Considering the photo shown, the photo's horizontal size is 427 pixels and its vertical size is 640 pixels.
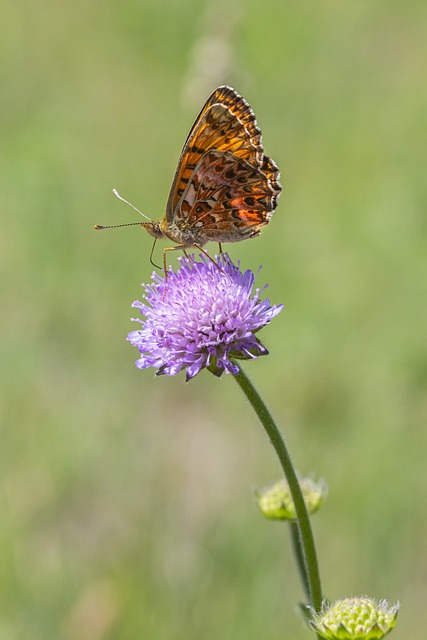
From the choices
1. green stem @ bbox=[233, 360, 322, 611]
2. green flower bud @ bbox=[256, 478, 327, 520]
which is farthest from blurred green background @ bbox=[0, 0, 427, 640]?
green stem @ bbox=[233, 360, 322, 611]

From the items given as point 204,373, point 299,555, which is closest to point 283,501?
point 299,555

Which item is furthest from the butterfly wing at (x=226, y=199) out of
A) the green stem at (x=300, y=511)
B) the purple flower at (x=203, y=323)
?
the green stem at (x=300, y=511)

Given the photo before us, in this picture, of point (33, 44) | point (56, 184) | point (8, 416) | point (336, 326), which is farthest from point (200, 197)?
point (33, 44)

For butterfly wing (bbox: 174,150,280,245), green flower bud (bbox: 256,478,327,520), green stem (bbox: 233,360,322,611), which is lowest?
green stem (bbox: 233,360,322,611)

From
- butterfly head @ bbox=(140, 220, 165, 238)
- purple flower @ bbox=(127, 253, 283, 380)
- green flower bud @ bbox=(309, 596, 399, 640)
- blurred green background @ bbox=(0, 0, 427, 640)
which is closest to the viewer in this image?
green flower bud @ bbox=(309, 596, 399, 640)

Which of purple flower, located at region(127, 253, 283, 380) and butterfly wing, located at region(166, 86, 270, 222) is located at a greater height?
butterfly wing, located at region(166, 86, 270, 222)

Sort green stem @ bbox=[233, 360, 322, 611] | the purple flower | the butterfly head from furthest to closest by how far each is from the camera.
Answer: the butterfly head
the purple flower
green stem @ bbox=[233, 360, 322, 611]

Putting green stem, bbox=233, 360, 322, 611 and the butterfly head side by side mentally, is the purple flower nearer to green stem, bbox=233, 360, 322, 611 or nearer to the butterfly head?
green stem, bbox=233, 360, 322, 611

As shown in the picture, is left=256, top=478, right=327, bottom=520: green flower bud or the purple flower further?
left=256, top=478, right=327, bottom=520: green flower bud
